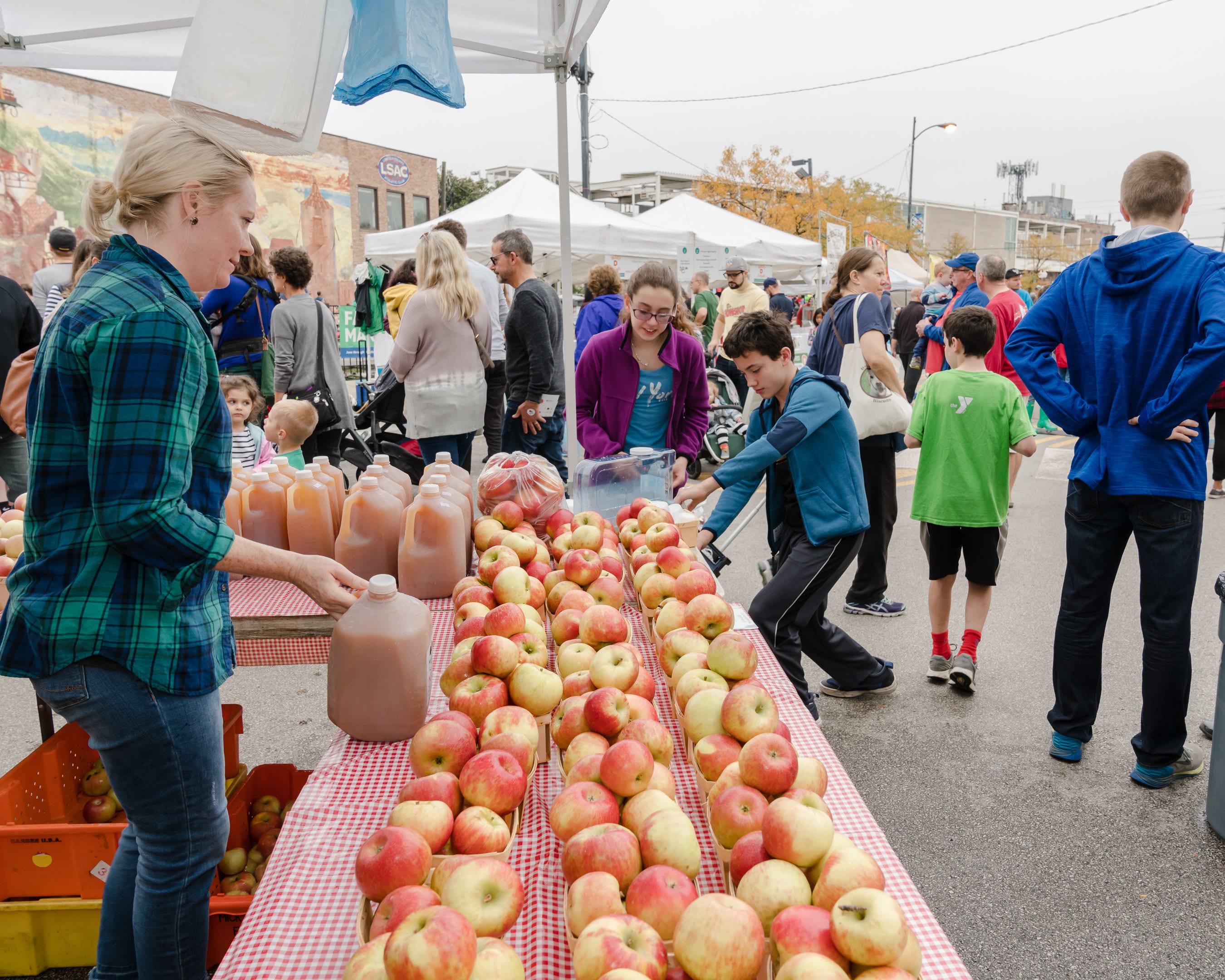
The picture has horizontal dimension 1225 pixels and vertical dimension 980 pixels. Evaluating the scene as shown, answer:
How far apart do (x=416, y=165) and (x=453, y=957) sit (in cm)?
3635

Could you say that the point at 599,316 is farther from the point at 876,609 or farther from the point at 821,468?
the point at 821,468

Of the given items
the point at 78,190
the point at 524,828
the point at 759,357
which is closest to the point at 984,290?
the point at 759,357

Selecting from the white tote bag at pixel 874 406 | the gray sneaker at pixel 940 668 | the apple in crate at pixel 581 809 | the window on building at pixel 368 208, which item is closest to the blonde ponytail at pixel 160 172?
the apple in crate at pixel 581 809

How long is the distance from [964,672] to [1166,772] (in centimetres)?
97

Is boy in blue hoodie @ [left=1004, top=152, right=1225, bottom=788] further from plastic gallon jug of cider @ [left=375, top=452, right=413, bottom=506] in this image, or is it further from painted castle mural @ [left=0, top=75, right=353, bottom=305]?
painted castle mural @ [left=0, top=75, right=353, bottom=305]

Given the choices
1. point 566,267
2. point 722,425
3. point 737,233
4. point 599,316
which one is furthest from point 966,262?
point 737,233

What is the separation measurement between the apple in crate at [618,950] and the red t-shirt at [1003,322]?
20.0 feet

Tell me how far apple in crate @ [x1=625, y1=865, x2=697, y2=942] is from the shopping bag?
12.1ft

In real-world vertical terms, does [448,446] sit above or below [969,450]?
below

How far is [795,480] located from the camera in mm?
3332

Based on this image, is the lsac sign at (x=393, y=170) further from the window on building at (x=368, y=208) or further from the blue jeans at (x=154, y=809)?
the blue jeans at (x=154, y=809)

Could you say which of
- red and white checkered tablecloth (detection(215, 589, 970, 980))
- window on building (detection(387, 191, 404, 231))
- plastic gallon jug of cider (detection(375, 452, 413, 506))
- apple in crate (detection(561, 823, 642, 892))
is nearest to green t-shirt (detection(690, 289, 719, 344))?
plastic gallon jug of cider (detection(375, 452, 413, 506))

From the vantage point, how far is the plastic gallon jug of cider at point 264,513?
9.03 ft

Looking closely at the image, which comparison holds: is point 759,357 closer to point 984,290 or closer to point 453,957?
point 453,957
